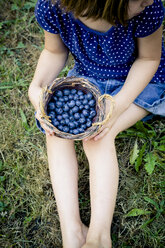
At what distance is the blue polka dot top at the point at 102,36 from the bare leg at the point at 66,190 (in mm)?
635

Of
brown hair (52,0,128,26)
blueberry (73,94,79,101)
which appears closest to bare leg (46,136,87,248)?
blueberry (73,94,79,101)

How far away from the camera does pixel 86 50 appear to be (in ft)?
5.64

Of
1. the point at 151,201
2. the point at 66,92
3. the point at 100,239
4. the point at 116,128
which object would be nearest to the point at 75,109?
the point at 66,92

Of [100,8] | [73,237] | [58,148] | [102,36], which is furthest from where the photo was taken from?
[58,148]

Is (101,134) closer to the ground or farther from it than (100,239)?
farther from it

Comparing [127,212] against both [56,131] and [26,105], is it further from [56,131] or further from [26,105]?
[26,105]

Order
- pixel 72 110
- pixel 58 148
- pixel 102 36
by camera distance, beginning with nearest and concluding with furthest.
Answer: pixel 102 36 < pixel 72 110 < pixel 58 148

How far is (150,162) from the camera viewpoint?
221 cm

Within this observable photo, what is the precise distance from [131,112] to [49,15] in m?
0.89

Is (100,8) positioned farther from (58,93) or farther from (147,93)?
(147,93)

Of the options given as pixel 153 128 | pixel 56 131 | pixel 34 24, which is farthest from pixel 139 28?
pixel 34 24

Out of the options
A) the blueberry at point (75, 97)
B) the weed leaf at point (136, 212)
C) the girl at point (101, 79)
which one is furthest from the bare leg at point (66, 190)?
the weed leaf at point (136, 212)

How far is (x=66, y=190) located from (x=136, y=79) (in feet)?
3.09

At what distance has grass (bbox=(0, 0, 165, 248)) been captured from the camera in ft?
7.10
